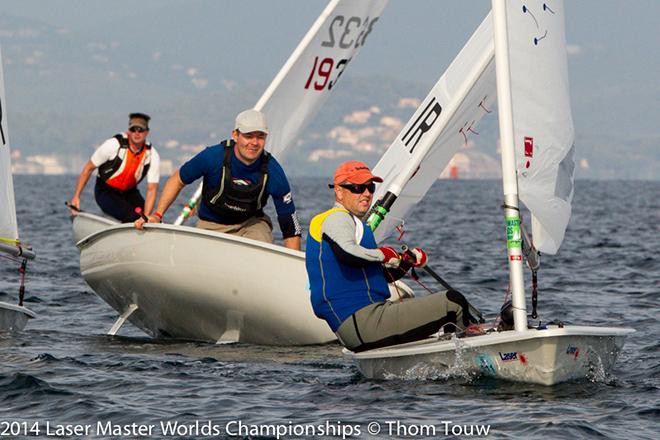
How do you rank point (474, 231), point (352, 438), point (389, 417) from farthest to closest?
point (474, 231)
point (389, 417)
point (352, 438)

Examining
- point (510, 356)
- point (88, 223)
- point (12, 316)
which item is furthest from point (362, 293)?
point (88, 223)

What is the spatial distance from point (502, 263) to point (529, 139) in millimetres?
13118

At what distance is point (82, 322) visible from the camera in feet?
42.7

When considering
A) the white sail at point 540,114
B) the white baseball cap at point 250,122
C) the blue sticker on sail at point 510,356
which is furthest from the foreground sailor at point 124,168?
the blue sticker on sail at point 510,356

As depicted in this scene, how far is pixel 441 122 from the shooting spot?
11.6 m

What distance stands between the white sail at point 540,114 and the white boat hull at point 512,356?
28.6 inches

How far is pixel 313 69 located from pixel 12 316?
466 cm

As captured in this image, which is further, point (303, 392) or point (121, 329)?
point (121, 329)

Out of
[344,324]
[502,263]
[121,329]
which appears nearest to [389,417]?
[344,324]

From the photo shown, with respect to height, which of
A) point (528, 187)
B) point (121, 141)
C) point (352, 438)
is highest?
point (121, 141)

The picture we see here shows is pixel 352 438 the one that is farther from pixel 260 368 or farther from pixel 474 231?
pixel 474 231

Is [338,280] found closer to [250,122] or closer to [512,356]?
[512,356]

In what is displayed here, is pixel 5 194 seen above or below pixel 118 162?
below

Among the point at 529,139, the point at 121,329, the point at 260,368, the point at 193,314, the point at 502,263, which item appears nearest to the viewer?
the point at 529,139
